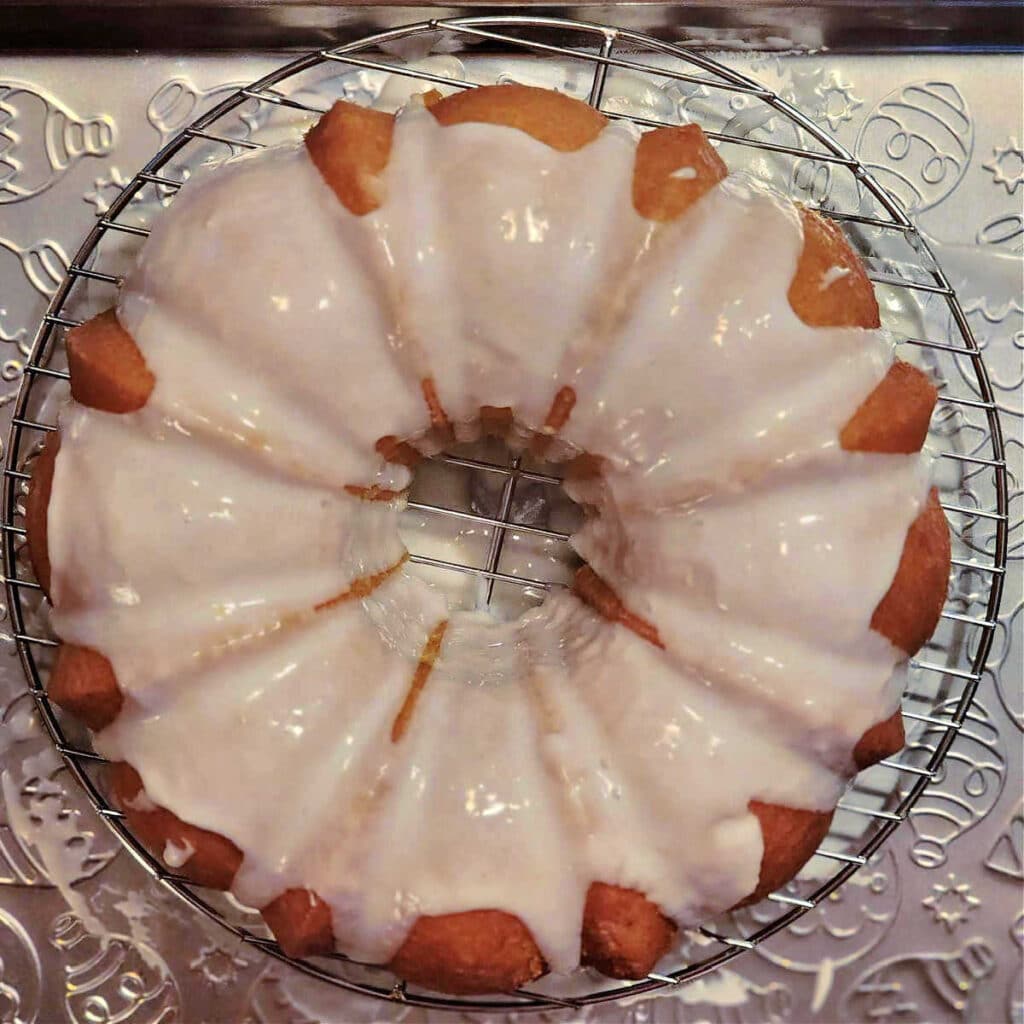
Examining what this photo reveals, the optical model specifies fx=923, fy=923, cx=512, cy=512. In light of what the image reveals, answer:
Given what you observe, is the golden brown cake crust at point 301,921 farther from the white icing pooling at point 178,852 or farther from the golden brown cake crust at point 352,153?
the golden brown cake crust at point 352,153

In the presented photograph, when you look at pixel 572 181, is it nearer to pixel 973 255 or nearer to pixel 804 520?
pixel 804 520

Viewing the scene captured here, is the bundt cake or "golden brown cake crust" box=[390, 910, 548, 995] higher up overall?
the bundt cake

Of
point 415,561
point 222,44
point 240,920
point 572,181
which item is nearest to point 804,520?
point 572,181

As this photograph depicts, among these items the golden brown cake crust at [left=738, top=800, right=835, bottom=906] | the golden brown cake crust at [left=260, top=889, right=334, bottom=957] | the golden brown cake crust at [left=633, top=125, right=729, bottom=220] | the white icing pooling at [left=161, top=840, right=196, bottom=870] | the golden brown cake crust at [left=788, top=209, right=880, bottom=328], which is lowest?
the golden brown cake crust at [left=260, top=889, right=334, bottom=957]

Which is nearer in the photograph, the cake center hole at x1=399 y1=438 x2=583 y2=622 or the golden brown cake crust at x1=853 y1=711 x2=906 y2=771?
the golden brown cake crust at x1=853 y1=711 x2=906 y2=771

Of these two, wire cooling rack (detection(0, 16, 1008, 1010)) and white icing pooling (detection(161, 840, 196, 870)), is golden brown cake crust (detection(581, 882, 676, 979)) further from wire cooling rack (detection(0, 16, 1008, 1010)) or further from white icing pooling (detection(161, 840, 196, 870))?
white icing pooling (detection(161, 840, 196, 870))

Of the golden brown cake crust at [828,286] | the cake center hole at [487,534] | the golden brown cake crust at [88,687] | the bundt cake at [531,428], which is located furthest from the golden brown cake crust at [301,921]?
the golden brown cake crust at [828,286]

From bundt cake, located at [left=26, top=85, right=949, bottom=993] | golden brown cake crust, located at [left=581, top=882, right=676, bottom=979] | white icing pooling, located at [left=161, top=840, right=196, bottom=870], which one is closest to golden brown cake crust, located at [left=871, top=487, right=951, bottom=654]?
bundt cake, located at [left=26, top=85, right=949, bottom=993]

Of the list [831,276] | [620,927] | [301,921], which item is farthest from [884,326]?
[301,921]
